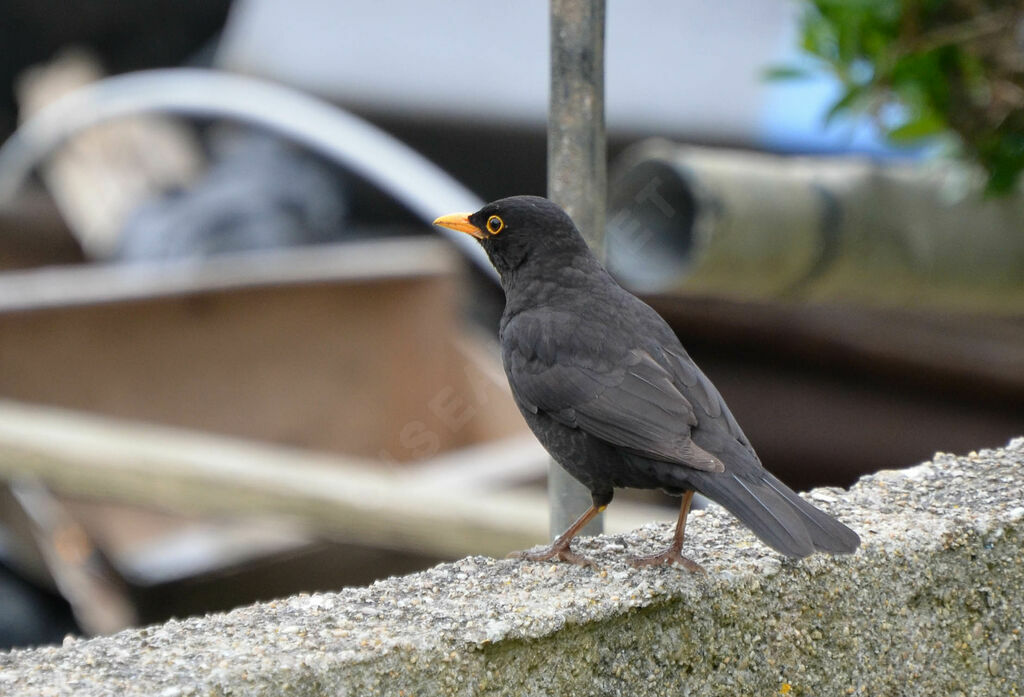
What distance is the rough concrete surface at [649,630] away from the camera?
1.80 metres

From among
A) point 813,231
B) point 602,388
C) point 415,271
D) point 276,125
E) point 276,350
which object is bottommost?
point 602,388

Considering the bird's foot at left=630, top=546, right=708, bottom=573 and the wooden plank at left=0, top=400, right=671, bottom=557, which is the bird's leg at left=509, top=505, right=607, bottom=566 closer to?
the bird's foot at left=630, top=546, right=708, bottom=573

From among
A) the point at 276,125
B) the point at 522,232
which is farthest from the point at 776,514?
the point at 276,125

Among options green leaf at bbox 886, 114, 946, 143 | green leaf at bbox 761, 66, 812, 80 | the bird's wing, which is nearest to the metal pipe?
green leaf at bbox 886, 114, 946, 143

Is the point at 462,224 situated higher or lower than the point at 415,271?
lower

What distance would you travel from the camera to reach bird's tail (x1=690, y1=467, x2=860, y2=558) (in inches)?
81.6

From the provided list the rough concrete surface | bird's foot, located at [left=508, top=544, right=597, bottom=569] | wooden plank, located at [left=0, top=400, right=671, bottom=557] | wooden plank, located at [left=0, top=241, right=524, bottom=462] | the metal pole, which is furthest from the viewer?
wooden plank, located at [left=0, top=241, right=524, bottom=462]

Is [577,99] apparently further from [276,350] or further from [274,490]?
[276,350]

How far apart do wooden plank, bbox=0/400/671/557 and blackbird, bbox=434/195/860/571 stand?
5.84ft

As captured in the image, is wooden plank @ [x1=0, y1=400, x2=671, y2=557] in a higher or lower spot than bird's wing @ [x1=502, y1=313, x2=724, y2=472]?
lower

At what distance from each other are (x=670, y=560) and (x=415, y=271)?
568cm

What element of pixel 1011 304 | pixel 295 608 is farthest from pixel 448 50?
pixel 295 608

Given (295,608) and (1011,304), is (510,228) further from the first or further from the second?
(1011,304)

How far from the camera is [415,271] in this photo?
7.75 metres
